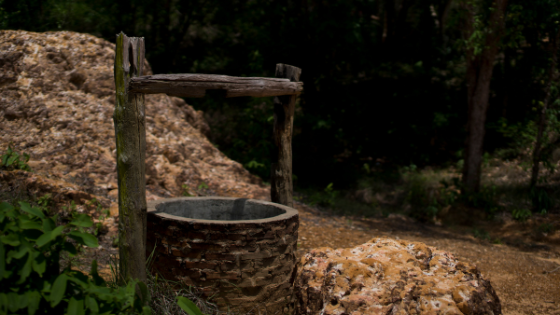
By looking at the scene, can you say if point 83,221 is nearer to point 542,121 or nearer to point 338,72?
point 542,121

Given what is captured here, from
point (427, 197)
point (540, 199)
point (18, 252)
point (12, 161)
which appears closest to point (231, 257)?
point (18, 252)

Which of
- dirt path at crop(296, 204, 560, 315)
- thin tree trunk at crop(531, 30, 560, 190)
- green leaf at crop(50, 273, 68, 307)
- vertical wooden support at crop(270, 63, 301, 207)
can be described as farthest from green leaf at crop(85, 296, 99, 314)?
thin tree trunk at crop(531, 30, 560, 190)

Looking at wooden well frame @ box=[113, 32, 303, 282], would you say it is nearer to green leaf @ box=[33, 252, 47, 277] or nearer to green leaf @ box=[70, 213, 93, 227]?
green leaf @ box=[70, 213, 93, 227]

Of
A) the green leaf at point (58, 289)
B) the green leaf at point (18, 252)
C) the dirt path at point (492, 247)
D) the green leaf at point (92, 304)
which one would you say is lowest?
the dirt path at point (492, 247)

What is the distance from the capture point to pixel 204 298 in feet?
11.3

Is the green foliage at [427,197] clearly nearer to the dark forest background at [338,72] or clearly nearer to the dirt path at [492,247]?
the dirt path at [492,247]

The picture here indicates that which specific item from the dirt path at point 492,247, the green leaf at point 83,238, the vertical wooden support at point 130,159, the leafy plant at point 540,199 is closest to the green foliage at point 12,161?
the vertical wooden support at point 130,159

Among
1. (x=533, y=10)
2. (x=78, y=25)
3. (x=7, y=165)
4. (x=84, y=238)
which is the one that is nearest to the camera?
(x=84, y=238)

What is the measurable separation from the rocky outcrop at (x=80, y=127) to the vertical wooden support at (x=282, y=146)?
2650 millimetres

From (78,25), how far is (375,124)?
803 centimetres

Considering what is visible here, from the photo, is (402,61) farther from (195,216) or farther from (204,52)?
(195,216)

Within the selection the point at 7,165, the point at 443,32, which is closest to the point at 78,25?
the point at 7,165

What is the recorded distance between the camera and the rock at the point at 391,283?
2.76m

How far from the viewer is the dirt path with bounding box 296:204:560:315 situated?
4879 millimetres
